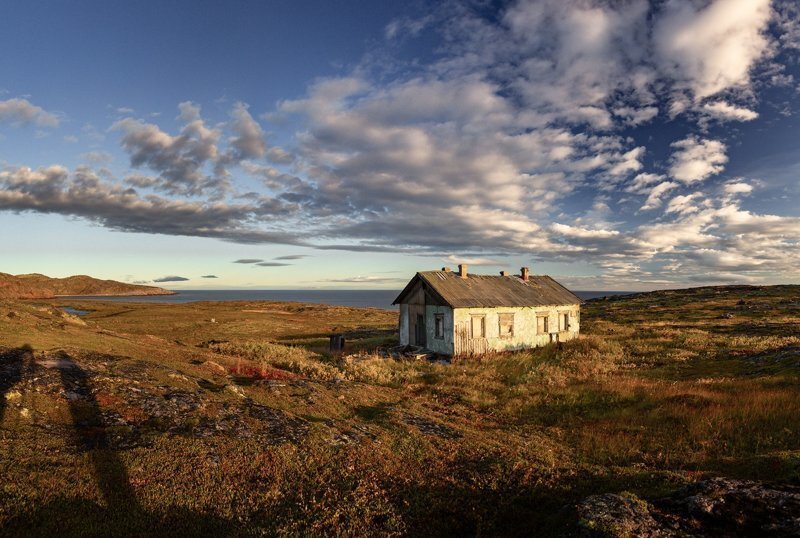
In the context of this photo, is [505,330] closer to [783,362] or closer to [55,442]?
[783,362]

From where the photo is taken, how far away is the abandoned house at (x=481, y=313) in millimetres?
31328

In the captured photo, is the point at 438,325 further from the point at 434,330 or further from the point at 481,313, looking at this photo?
the point at 481,313

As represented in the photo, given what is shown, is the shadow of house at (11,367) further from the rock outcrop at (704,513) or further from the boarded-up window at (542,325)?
the boarded-up window at (542,325)

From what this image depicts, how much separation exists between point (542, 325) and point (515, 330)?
3.55m

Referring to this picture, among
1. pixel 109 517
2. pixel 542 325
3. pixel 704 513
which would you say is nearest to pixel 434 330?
pixel 542 325

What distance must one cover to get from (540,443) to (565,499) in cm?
435

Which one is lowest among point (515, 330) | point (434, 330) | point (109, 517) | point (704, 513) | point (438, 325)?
point (515, 330)

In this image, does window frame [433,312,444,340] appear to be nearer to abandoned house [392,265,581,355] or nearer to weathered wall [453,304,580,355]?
abandoned house [392,265,581,355]

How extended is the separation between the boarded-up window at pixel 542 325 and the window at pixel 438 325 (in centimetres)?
944

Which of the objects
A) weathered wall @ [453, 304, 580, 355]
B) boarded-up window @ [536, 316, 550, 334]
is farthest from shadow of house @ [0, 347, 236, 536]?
boarded-up window @ [536, 316, 550, 334]

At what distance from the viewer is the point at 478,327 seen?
105 feet

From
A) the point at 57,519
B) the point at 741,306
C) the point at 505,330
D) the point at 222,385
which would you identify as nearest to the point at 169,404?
the point at 222,385

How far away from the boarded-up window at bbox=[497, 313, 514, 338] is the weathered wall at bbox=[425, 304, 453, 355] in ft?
15.6

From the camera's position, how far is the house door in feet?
112
